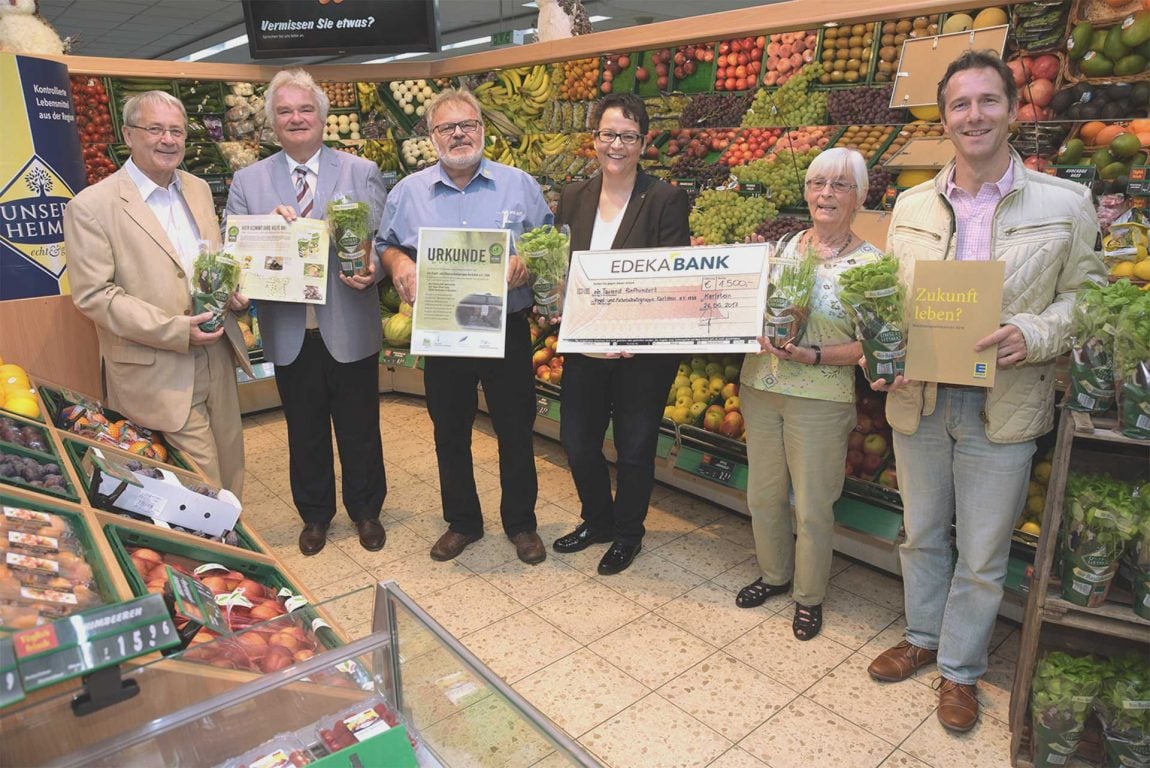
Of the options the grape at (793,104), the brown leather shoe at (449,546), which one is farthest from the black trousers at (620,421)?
the grape at (793,104)

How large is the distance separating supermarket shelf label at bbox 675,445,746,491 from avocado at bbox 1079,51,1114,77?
2.25m

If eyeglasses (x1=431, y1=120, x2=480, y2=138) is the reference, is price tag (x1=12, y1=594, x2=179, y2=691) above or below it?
below

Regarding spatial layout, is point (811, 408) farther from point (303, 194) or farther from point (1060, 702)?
point (303, 194)

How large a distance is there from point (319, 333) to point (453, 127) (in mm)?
1101

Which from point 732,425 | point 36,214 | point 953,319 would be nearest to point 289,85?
point 36,214

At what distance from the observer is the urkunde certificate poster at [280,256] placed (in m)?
3.07

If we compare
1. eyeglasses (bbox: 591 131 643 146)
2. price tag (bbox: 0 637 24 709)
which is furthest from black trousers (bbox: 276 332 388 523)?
price tag (bbox: 0 637 24 709)

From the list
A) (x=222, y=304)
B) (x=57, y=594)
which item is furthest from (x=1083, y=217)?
(x=222, y=304)

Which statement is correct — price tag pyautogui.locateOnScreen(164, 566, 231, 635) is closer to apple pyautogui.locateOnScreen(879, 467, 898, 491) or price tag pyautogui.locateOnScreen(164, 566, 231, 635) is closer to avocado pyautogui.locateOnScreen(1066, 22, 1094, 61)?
apple pyautogui.locateOnScreen(879, 467, 898, 491)

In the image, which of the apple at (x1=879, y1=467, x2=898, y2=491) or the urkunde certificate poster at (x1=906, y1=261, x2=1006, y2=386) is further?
the apple at (x1=879, y1=467, x2=898, y2=491)

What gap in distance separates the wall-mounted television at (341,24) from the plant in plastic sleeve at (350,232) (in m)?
2.86

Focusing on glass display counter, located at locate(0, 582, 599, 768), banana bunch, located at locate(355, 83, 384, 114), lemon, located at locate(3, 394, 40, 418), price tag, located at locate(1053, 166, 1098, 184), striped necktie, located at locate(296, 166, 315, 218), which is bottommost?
glass display counter, located at locate(0, 582, 599, 768)

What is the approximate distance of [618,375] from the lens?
10.8ft

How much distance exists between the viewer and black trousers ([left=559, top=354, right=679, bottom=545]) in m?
3.24
